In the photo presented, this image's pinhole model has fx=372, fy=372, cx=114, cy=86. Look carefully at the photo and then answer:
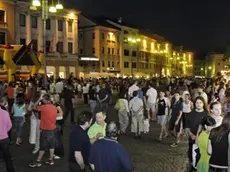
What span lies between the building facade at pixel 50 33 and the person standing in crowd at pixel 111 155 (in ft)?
150

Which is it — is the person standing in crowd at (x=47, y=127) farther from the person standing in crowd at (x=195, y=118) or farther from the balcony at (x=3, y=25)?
the balcony at (x=3, y=25)

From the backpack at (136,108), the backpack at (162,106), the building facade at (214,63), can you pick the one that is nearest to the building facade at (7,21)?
the backpack at (136,108)

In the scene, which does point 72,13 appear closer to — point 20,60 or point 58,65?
point 58,65

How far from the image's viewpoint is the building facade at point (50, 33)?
49688 millimetres

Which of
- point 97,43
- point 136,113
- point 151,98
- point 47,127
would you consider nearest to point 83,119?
point 47,127

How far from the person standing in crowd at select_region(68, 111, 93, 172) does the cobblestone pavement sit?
3.17 metres

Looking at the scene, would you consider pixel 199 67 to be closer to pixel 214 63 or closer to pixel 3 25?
pixel 214 63

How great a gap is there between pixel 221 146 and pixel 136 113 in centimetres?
803

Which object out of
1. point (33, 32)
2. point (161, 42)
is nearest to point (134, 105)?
point (33, 32)

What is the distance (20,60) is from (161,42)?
81.9 m

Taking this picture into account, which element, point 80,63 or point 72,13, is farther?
point 80,63

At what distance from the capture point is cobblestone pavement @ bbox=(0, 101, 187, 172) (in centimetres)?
861

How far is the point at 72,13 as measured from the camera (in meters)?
59.2

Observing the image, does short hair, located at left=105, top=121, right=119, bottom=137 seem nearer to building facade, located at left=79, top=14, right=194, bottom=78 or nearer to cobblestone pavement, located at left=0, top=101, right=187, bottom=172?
cobblestone pavement, located at left=0, top=101, right=187, bottom=172
